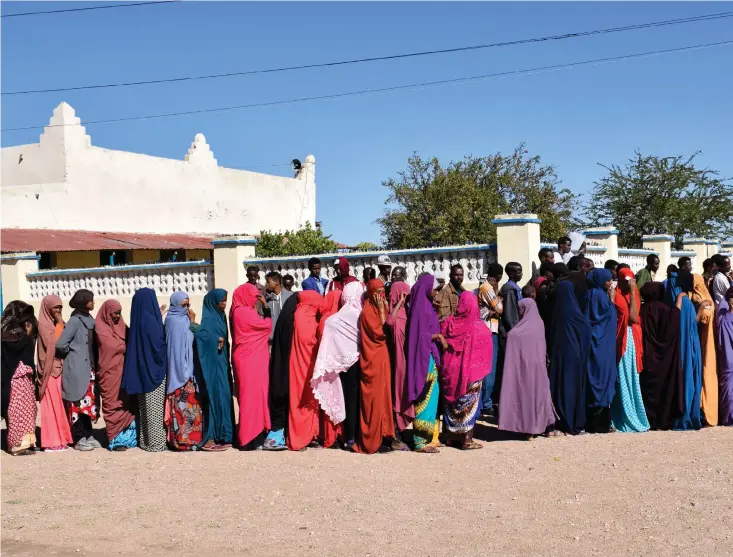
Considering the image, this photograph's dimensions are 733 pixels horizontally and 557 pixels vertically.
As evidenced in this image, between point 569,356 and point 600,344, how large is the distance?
316 millimetres

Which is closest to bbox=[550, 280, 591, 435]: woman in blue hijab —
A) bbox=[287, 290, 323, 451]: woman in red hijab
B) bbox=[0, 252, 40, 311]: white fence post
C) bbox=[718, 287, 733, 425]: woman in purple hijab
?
bbox=[718, 287, 733, 425]: woman in purple hijab

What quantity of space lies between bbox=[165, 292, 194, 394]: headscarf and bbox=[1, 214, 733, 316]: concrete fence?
3570mm

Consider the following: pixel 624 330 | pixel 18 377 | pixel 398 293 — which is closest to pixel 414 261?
pixel 398 293

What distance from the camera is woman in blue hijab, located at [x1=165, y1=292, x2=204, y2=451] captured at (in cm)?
754

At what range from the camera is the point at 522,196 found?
2227cm

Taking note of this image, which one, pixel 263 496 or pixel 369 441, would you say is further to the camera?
pixel 369 441

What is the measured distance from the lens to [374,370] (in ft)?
23.4

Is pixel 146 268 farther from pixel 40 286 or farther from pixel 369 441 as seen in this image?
pixel 369 441

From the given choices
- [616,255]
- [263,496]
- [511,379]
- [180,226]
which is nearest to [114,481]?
[263,496]

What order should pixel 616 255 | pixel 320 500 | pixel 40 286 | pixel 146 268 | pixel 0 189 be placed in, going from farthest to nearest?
pixel 0 189, pixel 40 286, pixel 146 268, pixel 616 255, pixel 320 500

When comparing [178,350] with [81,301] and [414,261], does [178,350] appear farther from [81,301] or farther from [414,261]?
[414,261]

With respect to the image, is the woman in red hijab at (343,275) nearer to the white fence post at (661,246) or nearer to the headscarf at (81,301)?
the headscarf at (81,301)

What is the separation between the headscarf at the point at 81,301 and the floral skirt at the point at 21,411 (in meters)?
0.67

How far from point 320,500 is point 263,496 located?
0.43 metres
